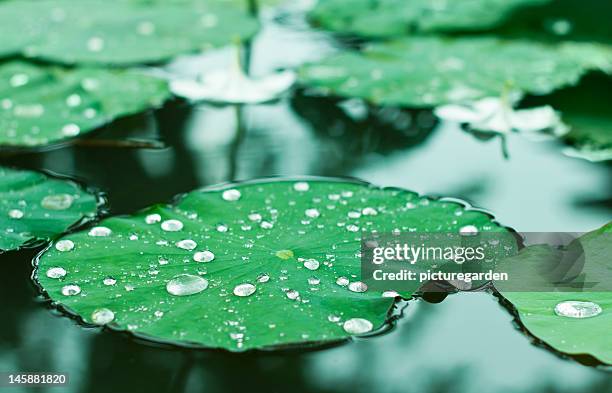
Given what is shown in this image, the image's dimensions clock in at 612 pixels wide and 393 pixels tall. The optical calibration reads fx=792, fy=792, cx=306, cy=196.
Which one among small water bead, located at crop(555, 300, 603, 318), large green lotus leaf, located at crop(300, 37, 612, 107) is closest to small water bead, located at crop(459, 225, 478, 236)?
small water bead, located at crop(555, 300, 603, 318)

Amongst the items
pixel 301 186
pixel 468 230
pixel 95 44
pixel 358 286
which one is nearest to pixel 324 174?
pixel 301 186

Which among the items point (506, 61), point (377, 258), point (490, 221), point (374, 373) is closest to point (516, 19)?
point (506, 61)

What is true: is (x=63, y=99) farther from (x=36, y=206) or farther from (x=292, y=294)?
(x=292, y=294)

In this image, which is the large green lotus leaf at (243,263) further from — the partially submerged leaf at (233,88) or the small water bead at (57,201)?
the partially submerged leaf at (233,88)

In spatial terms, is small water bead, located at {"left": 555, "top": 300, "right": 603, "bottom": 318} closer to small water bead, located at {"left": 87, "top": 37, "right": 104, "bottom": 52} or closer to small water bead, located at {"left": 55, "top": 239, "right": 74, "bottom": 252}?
small water bead, located at {"left": 55, "top": 239, "right": 74, "bottom": 252}

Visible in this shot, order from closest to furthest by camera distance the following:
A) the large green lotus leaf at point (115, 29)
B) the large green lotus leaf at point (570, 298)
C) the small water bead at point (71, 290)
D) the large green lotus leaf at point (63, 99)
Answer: the large green lotus leaf at point (570, 298) < the small water bead at point (71, 290) < the large green lotus leaf at point (63, 99) < the large green lotus leaf at point (115, 29)

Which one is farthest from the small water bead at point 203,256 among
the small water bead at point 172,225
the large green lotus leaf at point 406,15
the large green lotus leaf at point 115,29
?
the large green lotus leaf at point 406,15
